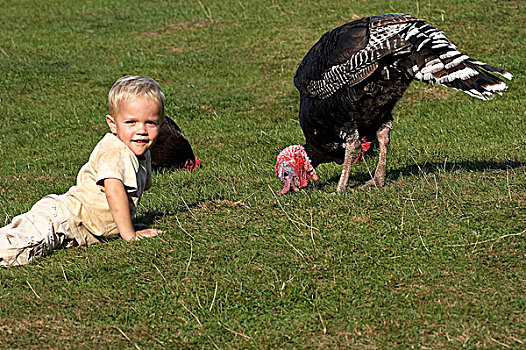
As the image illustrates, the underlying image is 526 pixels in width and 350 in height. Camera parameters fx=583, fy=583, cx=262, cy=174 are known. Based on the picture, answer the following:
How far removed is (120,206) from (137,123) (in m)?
0.75

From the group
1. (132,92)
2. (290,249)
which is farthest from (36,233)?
(290,249)

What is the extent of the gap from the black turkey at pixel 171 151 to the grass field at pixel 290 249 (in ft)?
1.24

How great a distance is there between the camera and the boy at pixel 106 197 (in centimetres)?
497

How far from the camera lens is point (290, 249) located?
472cm

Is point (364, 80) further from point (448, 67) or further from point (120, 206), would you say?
point (120, 206)

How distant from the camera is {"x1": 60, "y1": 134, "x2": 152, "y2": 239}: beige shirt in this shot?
5.02 m

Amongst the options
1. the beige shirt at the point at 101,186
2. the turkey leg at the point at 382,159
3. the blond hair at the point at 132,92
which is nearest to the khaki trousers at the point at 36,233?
the beige shirt at the point at 101,186

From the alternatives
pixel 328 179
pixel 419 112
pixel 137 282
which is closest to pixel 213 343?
pixel 137 282

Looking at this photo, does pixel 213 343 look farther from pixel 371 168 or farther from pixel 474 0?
pixel 474 0

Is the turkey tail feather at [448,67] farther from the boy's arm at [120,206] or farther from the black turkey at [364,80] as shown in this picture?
the boy's arm at [120,206]

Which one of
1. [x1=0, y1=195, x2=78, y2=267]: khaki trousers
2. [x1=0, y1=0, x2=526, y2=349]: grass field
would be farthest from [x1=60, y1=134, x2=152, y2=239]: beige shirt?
[x1=0, y1=0, x2=526, y2=349]: grass field

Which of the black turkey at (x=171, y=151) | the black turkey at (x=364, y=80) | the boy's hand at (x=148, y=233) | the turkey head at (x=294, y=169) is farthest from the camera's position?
the black turkey at (x=171, y=151)

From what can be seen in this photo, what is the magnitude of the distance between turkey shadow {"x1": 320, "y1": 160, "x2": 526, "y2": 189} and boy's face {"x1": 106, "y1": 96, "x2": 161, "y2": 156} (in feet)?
8.05

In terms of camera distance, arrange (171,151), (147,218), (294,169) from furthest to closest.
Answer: (171,151) → (294,169) → (147,218)
